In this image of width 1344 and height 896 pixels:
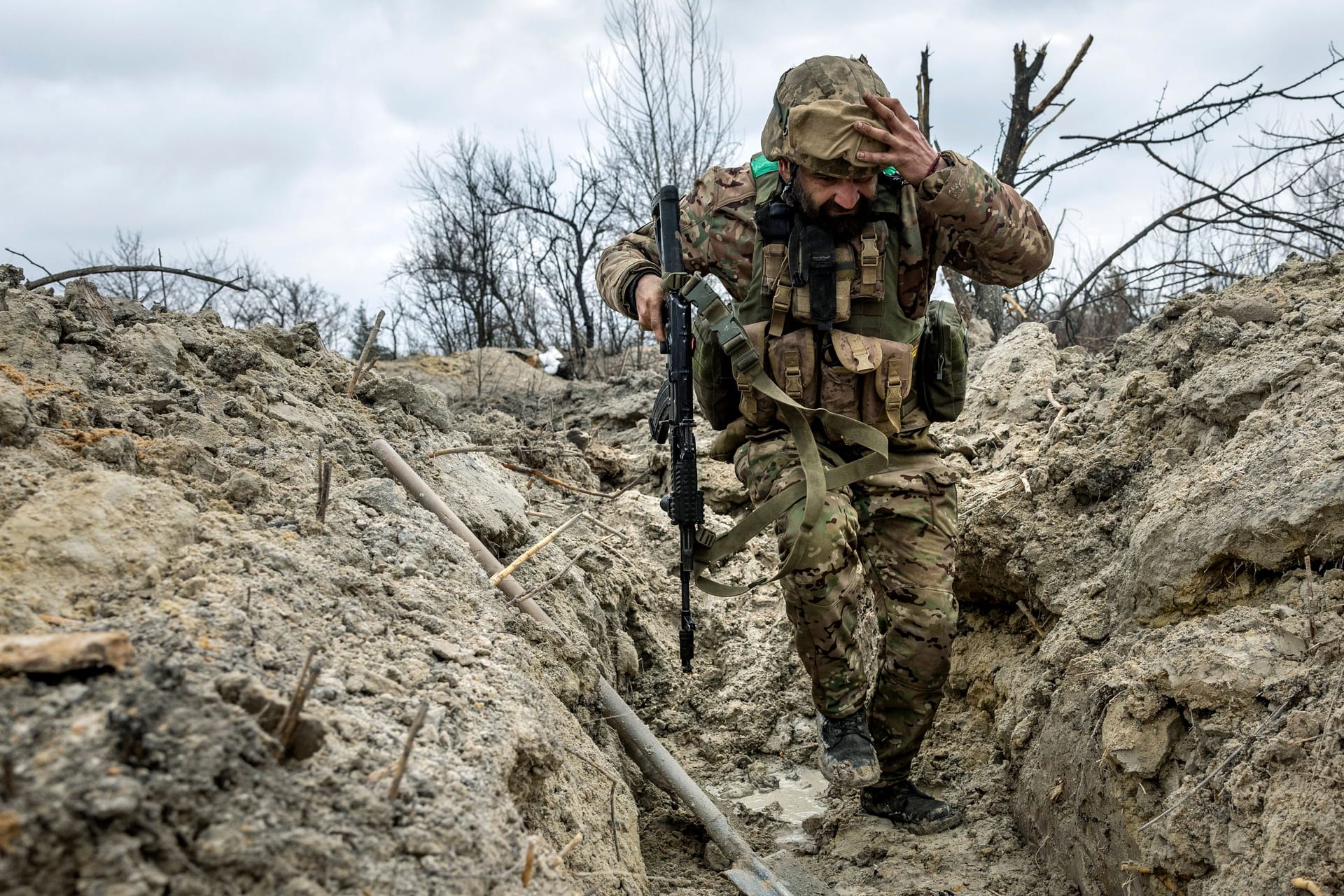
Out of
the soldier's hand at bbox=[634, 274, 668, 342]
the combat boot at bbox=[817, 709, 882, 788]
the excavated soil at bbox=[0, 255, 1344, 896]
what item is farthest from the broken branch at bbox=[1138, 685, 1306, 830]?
the soldier's hand at bbox=[634, 274, 668, 342]

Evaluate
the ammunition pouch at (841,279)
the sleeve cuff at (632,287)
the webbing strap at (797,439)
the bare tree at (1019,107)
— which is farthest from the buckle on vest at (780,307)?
the bare tree at (1019,107)

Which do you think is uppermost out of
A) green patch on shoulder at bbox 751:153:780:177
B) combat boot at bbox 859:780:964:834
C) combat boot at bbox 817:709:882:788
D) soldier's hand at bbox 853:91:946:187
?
green patch on shoulder at bbox 751:153:780:177

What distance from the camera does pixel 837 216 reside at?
3.03 meters

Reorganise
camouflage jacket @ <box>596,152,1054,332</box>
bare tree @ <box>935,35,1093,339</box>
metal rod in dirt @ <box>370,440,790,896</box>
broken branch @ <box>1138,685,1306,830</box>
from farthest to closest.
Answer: bare tree @ <box>935,35,1093,339</box>, camouflage jacket @ <box>596,152,1054,332</box>, metal rod in dirt @ <box>370,440,790,896</box>, broken branch @ <box>1138,685,1306,830</box>

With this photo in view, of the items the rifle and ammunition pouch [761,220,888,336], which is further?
the rifle

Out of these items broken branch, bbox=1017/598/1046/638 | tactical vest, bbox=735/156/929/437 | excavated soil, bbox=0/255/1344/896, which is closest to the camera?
excavated soil, bbox=0/255/1344/896

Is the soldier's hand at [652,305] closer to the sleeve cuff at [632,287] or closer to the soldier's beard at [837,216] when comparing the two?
the sleeve cuff at [632,287]

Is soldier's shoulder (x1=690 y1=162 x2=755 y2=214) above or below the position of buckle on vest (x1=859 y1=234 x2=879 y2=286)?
above

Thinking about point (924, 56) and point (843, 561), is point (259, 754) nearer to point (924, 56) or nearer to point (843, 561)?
point (843, 561)

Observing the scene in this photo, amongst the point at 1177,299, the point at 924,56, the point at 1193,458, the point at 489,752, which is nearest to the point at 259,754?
the point at 489,752

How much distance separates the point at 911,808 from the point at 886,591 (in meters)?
0.68

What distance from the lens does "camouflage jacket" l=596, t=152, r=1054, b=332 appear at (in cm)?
292

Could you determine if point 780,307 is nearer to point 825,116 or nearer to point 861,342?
point 861,342

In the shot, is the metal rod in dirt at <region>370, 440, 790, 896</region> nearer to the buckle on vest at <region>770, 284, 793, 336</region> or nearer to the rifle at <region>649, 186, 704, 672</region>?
the rifle at <region>649, 186, 704, 672</region>
